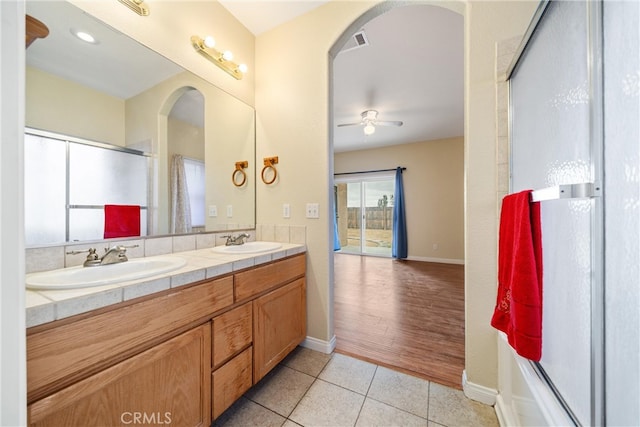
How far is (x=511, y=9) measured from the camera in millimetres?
1223

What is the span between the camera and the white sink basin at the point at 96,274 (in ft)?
2.45

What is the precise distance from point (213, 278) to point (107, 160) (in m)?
0.84

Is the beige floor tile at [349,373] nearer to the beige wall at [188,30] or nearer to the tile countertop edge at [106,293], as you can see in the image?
the tile countertop edge at [106,293]

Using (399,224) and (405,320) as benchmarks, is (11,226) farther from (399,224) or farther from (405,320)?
(399,224)

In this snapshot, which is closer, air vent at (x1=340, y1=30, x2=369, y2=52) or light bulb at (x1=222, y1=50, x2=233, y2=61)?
light bulb at (x1=222, y1=50, x2=233, y2=61)

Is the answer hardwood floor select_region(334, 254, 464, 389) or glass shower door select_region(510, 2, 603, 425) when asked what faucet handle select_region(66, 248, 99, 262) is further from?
glass shower door select_region(510, 2, 603, 425)

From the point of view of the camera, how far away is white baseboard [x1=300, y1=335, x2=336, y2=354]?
175 cm

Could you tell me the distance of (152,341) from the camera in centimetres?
85

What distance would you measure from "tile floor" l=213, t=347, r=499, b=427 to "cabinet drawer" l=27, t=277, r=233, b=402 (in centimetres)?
69

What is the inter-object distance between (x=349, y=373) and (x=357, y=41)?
8.67 ft

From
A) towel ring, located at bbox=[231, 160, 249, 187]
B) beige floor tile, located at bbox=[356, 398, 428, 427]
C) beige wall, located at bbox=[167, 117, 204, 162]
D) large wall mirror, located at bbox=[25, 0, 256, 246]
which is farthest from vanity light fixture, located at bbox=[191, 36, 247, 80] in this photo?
beige floor tile, located at bbox=[356, 398, 428, 427]

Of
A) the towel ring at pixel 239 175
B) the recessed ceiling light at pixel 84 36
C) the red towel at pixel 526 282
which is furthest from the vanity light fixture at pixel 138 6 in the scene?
the red towel at pixel 526 282

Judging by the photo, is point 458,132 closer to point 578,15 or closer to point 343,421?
point 578,15

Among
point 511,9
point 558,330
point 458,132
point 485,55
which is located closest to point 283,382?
point 558,330
